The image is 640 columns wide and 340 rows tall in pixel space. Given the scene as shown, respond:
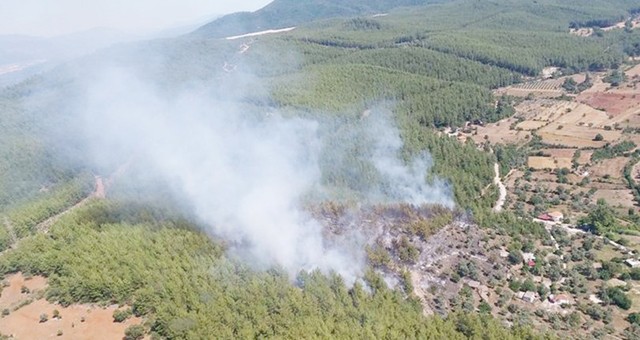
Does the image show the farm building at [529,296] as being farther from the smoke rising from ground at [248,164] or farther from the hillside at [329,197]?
the smoke rising from ground at [248,164]

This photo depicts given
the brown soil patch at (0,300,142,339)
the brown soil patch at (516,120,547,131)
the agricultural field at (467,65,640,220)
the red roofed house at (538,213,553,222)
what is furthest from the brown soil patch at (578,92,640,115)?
the brown soil patch at (0,300,142,339)

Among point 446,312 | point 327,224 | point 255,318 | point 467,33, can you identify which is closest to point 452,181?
point 327,224

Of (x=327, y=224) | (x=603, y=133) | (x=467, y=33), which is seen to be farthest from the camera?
(x=467, y=33)

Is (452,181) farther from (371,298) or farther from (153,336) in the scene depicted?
(153,336)

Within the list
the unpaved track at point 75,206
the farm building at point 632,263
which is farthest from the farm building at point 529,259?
the unpaved track at point 75,206

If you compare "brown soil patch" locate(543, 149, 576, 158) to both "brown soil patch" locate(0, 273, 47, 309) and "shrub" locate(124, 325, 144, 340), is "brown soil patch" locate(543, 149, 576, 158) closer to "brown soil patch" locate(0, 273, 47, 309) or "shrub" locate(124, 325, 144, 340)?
"shrub" locate(124, 325, 144, 340)
